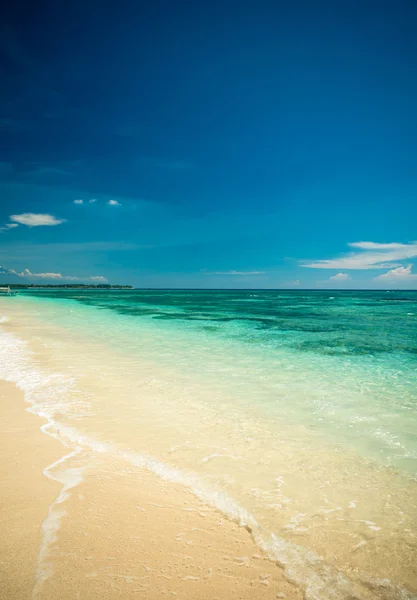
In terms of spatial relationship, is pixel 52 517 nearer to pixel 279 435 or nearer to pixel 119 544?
pixel 119 544

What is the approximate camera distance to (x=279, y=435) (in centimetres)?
487

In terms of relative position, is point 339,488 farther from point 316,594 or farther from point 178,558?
point 178,558

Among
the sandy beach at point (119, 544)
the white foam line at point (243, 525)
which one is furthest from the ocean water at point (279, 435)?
the sandy beach at point (119, 544)

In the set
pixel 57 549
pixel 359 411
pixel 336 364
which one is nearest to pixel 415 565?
pixel 57 549

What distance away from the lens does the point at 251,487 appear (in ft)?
11.4

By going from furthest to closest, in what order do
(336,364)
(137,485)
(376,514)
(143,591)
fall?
(336,364), (137,485), (376,514), (143,591)

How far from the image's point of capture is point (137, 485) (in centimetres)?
342

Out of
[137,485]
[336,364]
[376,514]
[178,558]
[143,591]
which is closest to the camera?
[143,591]

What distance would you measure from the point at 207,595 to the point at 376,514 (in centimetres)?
192

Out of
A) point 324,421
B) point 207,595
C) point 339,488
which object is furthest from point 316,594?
point 324,421

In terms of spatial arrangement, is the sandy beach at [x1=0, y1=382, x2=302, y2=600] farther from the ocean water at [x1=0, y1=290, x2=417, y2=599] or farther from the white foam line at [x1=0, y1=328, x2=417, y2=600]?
the ocean water at [x1=0, y1=290, x2=417, y2=599]

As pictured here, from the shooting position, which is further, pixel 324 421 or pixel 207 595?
pixel 324 421

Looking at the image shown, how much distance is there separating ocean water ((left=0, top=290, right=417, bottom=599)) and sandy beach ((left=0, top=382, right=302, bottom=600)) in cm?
27

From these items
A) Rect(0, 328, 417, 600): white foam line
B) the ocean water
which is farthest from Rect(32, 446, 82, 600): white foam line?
the ocean water
